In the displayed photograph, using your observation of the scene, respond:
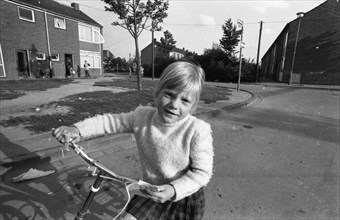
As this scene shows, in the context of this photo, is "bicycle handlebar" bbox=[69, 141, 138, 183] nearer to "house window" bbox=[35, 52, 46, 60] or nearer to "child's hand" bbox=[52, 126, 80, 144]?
"child's hand" bbox=[52, 126, 80, 144]

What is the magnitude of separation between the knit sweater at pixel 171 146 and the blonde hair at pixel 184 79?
0.22 m

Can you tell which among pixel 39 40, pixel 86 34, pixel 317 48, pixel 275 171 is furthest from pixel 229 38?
pixel 275 171

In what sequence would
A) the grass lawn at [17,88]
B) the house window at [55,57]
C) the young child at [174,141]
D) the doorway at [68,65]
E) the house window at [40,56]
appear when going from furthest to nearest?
the doorway at [68,65] → the house window at [55,57] → the house window at [40,56] → the grass lawn at [17,88] → the young child at [174,141]

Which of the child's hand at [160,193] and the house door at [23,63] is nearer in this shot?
the child's hand at [160,193]

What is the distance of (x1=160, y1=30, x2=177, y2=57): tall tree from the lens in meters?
56.2

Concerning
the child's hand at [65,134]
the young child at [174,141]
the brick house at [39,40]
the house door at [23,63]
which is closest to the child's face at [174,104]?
the young child at [174,141]

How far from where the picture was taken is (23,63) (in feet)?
63.6

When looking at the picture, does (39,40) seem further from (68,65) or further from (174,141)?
(174,141)

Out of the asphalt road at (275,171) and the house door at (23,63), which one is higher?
the house door at (23,63)

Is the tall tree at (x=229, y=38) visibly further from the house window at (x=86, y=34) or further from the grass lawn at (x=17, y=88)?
the grass lawn at (x=17, y=88)

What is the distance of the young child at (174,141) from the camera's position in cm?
143

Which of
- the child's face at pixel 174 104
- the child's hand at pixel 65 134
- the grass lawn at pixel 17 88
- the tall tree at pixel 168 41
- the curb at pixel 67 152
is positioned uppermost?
the tall tree at pixel 168 41

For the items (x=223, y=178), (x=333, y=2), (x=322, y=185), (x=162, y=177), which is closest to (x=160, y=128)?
(x=162, y=177)

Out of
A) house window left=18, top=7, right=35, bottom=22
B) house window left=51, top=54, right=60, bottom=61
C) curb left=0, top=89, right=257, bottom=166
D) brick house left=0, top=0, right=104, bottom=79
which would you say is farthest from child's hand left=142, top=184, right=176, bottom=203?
house window left=51, top=54, right=60, bottom=61
